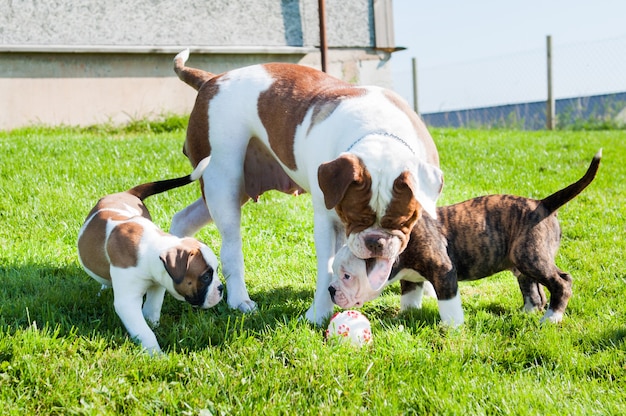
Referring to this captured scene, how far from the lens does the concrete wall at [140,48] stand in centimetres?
1221

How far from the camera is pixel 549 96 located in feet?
53.3

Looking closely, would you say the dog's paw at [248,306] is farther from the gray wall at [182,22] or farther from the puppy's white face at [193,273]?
the gray wall at [182,22]

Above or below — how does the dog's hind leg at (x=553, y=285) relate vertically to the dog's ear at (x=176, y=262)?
below

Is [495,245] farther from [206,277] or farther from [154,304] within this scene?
[154,304]

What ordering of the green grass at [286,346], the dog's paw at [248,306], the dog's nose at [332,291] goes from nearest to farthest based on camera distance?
1. the green grass at [286,346]
2. the dog's nose at [332,291]
3. the dog's paw at [248,306]

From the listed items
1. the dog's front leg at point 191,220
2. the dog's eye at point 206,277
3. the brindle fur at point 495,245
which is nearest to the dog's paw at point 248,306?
the dog's eye at point 206,277

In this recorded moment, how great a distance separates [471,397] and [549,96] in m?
14.2

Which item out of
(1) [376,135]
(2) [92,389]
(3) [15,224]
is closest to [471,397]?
(1) [376,135]

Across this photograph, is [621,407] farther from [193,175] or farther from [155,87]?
[155,87]

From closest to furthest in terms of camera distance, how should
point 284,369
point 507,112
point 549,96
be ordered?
point 284,369 < point 549,96 < point 507,112

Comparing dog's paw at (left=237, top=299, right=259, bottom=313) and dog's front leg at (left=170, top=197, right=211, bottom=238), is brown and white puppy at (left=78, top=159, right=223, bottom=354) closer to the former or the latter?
dog's paw at (left=237, top=299, right=259, bottom=313)

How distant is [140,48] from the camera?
1285 cm

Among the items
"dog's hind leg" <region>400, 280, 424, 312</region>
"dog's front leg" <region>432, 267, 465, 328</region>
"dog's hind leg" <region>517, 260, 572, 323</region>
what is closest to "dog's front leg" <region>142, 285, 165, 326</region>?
"dog's hind leg" <region>400, 280, 424, 312</region>

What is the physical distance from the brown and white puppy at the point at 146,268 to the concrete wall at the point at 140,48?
28.5 feet
